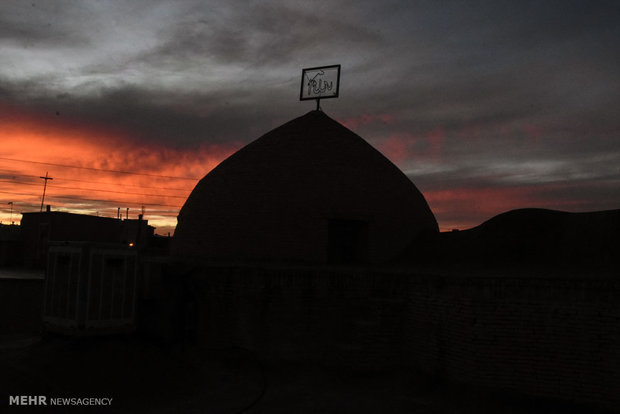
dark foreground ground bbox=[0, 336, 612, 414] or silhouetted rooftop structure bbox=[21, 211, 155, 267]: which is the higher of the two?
silhouetted rooftop structure bbox=[21, 211, 155, 267]

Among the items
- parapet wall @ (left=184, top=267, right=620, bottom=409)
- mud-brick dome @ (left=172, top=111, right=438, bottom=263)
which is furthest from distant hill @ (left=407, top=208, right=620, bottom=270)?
parapet wall @ (left=184, top=267, right=620, bottom=409)

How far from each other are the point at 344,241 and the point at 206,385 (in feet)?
18.9

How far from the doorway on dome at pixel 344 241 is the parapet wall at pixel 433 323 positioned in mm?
3056

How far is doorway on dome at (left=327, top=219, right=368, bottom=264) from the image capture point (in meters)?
12.9

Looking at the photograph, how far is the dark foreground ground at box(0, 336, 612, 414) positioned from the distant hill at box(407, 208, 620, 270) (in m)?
3.85

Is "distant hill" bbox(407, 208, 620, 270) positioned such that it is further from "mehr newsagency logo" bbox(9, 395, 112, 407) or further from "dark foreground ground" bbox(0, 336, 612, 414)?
"mehr newsagency logo" bbox(9, 395, 112, 407)

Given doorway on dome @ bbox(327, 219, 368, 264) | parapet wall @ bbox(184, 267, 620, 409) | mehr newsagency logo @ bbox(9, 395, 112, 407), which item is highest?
doorway on dome @ bbox(327, 219, 368, 264)

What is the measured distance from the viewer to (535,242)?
11.1m

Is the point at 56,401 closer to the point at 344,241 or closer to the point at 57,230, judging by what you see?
the point at 344,241

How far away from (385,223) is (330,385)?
17.0ft

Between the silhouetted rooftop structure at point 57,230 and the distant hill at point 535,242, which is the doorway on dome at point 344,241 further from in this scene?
the silhouetted rooftop structure at point 57,230

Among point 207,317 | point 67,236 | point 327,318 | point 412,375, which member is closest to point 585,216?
point 412,375

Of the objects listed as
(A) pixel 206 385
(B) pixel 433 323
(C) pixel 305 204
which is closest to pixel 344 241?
(C) pixel 305 204

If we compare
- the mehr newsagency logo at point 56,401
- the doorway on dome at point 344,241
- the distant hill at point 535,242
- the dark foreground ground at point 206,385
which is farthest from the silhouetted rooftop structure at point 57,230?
the mehr newsagency logo at point 56,401
